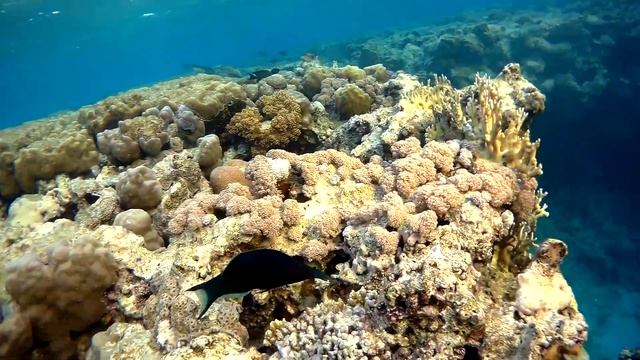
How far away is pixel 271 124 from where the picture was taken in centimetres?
593

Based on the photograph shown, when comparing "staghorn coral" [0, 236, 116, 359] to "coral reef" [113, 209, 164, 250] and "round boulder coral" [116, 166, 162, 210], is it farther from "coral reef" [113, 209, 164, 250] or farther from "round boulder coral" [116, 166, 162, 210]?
"round boulder coral" [116, 166, 162, 210]

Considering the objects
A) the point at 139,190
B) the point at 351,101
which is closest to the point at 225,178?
the point at 139,190

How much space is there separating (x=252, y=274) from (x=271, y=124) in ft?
13.2

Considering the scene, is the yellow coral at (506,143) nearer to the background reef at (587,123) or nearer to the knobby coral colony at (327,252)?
the knobby coral colony at (327,252)

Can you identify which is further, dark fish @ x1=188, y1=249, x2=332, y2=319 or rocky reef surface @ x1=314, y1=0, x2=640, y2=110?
rocky reef surface @ x1=314, y1=0, x2=640, y2=110

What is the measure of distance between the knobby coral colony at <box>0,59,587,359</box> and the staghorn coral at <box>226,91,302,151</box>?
0.79 meters

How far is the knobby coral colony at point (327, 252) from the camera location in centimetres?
250

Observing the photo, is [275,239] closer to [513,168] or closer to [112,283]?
[112,283]

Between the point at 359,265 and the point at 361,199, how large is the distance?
920 millimetres

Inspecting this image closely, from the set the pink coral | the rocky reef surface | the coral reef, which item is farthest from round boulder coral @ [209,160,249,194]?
the rocky reef surface

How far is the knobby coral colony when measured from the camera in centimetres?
250

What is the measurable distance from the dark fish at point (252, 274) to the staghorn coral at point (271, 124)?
153 inches

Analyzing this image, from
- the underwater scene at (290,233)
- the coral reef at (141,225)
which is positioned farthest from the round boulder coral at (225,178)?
the coral reef at (141,225)

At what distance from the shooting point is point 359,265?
9.96ft
